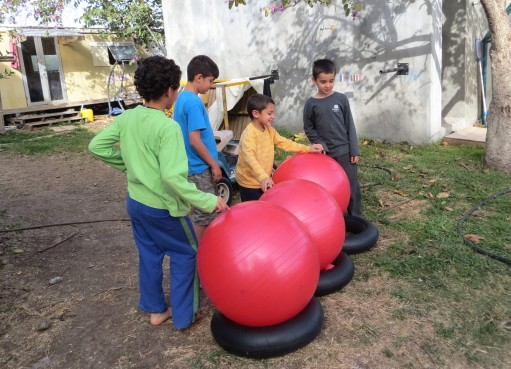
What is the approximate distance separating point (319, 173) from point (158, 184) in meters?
1.83

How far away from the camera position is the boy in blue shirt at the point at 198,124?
3.70 meters

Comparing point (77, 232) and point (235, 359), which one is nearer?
point (235, 359)

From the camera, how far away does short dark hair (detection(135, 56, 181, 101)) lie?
290 centimetres

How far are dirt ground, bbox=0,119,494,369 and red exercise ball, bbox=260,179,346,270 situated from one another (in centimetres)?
41

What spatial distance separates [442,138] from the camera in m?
8.70

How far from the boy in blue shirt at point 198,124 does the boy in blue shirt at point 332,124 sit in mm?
1339

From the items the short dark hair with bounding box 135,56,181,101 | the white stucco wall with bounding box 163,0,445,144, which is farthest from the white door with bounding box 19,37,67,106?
the short dark hair with bounding box 135,56,181,101

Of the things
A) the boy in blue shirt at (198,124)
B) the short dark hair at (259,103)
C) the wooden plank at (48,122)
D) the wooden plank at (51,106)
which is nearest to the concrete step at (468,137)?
the short dark hair at (259,103)

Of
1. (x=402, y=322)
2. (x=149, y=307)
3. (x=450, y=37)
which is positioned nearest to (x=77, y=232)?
(x=149, y=307)

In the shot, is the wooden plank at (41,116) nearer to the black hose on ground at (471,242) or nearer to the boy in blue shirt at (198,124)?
the boy in blue shirt at (198,124)

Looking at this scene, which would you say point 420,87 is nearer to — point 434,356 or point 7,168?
point 434,356

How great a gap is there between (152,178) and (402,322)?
1.98m

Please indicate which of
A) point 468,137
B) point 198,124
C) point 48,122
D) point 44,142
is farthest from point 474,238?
point 48,122

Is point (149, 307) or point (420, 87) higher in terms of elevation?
point (420, 87)
